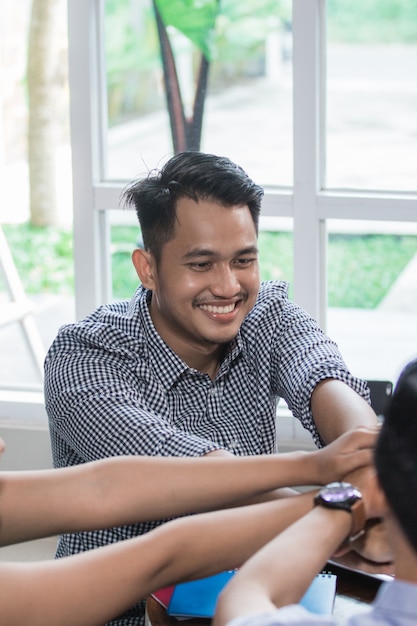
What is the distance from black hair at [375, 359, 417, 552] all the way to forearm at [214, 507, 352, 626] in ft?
0.75

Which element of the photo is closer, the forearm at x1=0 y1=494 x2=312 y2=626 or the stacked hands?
the forearm at x1=0 y1=494 x2=312 y2=626

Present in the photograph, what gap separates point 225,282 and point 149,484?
0.60 metres

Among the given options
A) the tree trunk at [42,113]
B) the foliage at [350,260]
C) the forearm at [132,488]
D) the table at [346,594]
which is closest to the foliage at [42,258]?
the tree trunk at [42,113]

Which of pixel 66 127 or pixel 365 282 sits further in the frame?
pixel 66 127

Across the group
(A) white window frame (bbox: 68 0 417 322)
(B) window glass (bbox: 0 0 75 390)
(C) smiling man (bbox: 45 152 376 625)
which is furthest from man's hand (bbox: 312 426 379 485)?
(B) window glass (bbox: 0 0 75 390)

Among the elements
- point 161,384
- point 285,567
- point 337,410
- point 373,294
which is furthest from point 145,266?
point 373,294

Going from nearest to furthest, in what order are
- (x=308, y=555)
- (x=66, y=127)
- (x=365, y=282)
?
(x=308, y=555)
(x=365, y=282)
(x=66, y=127)

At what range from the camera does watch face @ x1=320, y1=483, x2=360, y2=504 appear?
1.59 m

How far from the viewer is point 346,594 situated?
5.58ft

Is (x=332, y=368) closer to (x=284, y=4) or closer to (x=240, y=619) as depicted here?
(x=240, y=619)

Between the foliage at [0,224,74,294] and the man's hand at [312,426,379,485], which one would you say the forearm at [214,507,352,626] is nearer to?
the man's hand at [312,426,379,485]

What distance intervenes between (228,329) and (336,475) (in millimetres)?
578

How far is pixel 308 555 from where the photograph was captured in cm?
145

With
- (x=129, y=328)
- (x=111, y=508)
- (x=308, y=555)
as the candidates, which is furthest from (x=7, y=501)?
(x=129, y=328)
